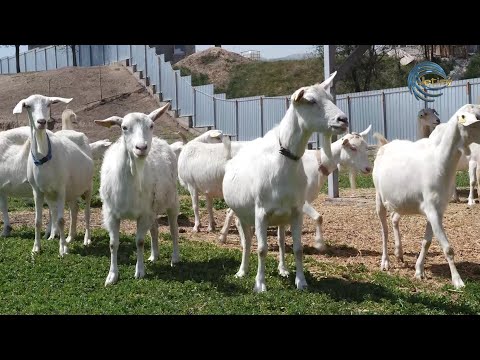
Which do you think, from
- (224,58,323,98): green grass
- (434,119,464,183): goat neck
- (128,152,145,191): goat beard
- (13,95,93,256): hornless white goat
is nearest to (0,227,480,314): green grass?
(13,95,93,256): hornless white goat

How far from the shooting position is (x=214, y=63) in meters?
37.8

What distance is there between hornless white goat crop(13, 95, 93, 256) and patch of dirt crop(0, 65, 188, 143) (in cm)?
1619

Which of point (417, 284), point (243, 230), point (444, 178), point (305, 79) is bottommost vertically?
point (417, 284)

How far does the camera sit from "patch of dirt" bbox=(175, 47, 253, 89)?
36594 millimetres

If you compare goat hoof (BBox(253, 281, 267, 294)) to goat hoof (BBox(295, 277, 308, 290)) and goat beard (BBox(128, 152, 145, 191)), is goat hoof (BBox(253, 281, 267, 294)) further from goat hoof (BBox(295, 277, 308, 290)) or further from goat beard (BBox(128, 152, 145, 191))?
goat beard (BBox(128, 152, 145, 191))

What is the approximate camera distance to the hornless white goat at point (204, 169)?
11.5m

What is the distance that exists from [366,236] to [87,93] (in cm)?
2235

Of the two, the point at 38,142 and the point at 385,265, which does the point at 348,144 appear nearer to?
the point at 385,265

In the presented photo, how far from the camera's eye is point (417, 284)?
25.0ft

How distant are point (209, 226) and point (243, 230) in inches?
144

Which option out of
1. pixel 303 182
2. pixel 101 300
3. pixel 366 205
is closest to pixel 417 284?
pixel 303 182

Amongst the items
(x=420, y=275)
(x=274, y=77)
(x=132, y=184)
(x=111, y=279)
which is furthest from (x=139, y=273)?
(x=274, y=77)

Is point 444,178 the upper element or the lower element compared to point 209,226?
upper
